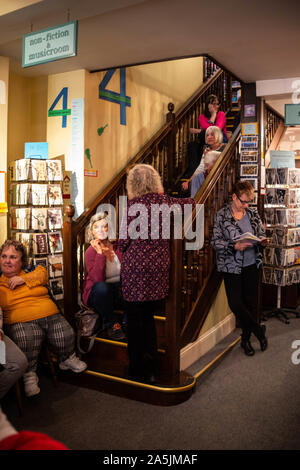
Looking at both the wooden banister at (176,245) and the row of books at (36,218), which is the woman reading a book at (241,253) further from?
the row of books at (36,218)

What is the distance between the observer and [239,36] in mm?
3643

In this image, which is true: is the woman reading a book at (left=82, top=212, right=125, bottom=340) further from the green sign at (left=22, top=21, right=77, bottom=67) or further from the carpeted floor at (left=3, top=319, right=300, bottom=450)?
the green sign at (left=22, top=21, right=77, bottom=67)

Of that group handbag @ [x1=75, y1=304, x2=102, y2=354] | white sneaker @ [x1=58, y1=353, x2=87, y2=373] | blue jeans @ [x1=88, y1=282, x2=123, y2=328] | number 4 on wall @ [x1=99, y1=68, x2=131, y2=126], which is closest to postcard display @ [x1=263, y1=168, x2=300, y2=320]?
number 4 on wall @ [x1=99, y1=68, x2=131, y2=126]

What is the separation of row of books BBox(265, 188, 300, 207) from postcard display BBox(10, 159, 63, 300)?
107 inches

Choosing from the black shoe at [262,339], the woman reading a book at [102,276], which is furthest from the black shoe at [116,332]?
the black shoe at [262,339]

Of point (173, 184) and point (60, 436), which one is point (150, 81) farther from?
point (60, 436)

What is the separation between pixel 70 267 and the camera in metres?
3.63

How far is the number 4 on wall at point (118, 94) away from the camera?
15.8ft

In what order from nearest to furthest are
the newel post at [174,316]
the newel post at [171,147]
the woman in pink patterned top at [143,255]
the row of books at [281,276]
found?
1. the woman in pink patterned top at [143,255]
2. the newel post at [174,316]
3. the row of books at [281,276]
4. the newel post at [171,147]

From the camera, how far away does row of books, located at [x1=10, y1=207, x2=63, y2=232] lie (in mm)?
4199

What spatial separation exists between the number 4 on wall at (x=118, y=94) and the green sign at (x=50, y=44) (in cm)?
157

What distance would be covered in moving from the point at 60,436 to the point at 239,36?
11.3 ft

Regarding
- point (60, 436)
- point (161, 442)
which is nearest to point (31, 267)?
point (60, 436)

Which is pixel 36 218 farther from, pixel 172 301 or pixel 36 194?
pixel 172 301
